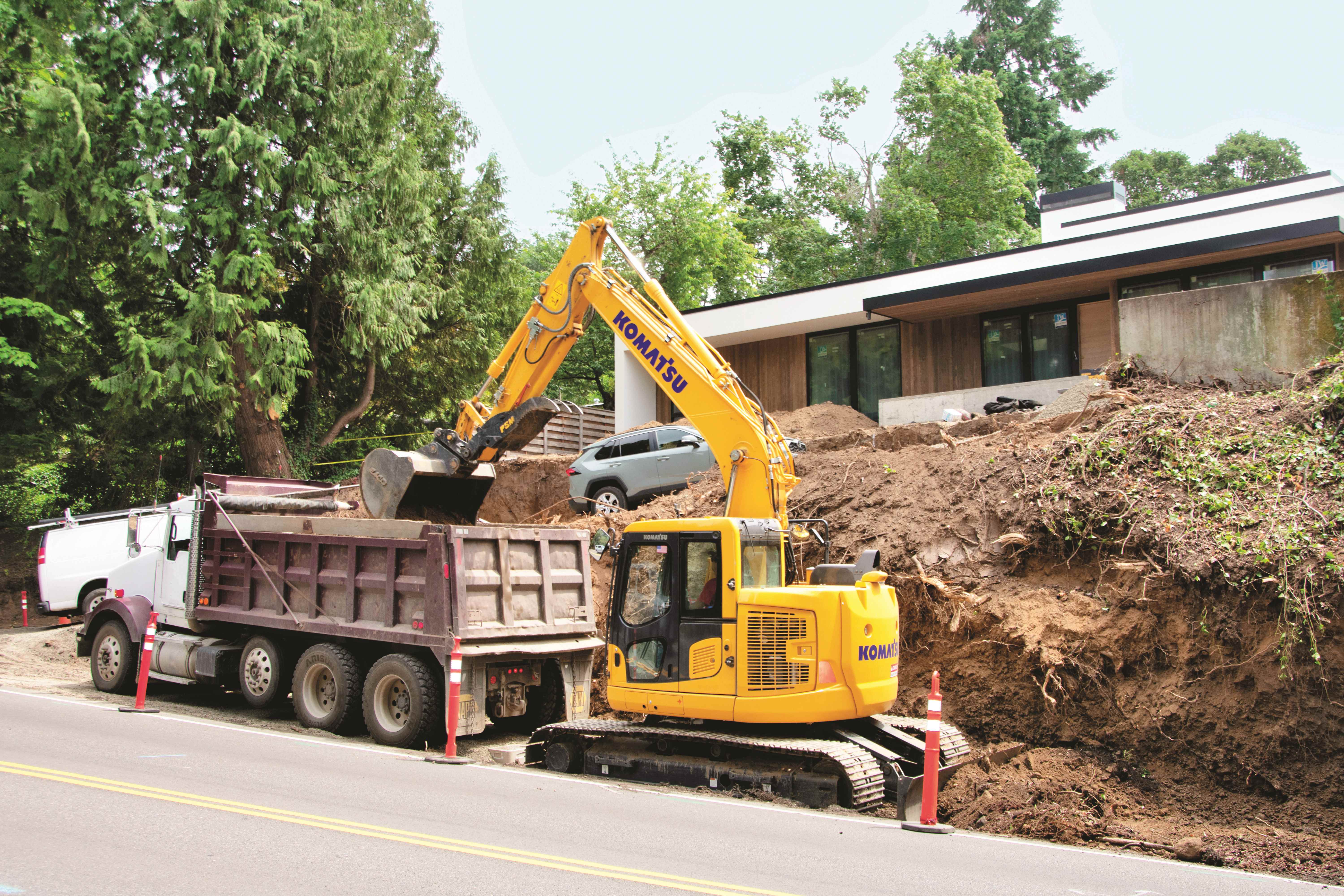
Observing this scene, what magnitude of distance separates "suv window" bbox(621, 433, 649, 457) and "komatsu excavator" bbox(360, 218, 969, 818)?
7.48 m

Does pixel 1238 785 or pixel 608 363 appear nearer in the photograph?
pixel 1238 785

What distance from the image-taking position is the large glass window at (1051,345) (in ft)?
68.5

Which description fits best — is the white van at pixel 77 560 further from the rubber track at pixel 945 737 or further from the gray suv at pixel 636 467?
the rubber track at pixel 945 737

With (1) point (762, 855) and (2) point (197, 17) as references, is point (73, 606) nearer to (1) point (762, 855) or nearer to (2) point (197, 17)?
(2) point (197, 17)

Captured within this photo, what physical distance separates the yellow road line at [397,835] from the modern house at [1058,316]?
11380 mm

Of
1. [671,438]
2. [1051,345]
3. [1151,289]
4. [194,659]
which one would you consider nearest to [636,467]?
[671,438]

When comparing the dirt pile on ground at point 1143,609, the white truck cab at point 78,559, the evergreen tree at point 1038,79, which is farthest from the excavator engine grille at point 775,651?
the evergreen tree at point 1038,79

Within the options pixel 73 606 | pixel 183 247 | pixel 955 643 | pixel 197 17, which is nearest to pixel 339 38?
pixel 197 17

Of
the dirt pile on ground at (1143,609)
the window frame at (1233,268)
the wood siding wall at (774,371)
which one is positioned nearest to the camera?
the dirt pile on ground at (1143,609)

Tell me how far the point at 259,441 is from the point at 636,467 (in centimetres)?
970

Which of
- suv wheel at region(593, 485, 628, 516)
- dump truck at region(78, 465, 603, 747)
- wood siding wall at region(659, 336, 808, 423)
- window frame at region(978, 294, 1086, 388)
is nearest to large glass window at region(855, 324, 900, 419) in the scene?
wood siding wall at region(659, 336, 808, 423)

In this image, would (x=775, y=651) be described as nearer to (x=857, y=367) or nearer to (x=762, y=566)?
(x=762, y=566)

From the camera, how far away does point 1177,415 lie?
12.1 meters

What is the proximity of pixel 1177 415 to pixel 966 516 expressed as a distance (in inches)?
110
